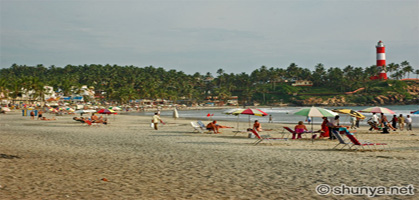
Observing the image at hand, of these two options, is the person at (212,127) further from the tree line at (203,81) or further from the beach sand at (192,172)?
the tree line at (203,81)

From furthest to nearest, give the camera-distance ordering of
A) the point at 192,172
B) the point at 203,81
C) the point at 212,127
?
1. the point at 203,81
2. the point at 212,127
3. the point at 192,172

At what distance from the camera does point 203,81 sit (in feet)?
584

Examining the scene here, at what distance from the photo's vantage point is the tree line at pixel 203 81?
135 metres

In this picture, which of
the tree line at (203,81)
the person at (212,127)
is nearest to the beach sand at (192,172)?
the person at (212,127)

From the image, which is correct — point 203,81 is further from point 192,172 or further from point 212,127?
point 192,172

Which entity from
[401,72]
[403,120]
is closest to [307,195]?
[403,120]

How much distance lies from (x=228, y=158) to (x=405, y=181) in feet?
15.8

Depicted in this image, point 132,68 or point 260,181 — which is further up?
point 132,68

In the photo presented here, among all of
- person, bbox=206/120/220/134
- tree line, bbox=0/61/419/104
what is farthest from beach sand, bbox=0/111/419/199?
tree line, bbox=0/61/419/104

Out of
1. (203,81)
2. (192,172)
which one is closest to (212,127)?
(192,172)

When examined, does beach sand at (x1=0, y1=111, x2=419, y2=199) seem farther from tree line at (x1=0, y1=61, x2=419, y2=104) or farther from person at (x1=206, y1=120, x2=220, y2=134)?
tree line at (x1=0, y1=61, x2=419, y2=104)

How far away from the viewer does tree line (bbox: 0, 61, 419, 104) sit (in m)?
135

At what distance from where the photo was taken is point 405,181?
24.1 ft

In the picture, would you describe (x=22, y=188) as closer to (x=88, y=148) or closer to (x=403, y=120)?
(x=88, y=148)
